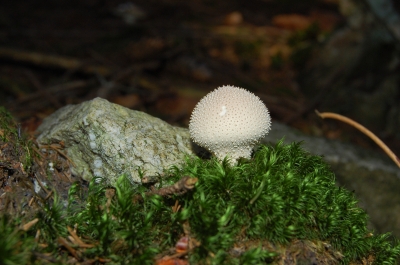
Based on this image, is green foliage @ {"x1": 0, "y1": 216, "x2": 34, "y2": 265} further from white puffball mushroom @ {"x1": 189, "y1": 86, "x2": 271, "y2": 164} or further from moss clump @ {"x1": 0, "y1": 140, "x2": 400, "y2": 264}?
white puffball mushroom @ {"x1": 189, "y1": 86, "x2": 271, "y2": 164}

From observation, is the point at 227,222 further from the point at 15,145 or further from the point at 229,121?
the point at 15,145

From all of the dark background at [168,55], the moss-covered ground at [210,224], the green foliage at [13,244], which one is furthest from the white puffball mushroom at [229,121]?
the dark background at [168,55]

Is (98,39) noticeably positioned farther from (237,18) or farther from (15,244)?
(15,244)

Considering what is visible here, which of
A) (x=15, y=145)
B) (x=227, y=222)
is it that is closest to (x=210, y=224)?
(x=227, y=222)

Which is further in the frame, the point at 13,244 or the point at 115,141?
the point at 115,141

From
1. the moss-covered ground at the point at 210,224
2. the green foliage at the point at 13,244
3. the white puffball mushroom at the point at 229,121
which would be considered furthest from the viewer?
the white puffball mushroom at the point at 229,121

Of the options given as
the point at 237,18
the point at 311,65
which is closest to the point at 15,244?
the point at 311,65

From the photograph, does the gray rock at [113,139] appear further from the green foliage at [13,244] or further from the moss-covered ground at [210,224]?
the green foliage at [13,244]
